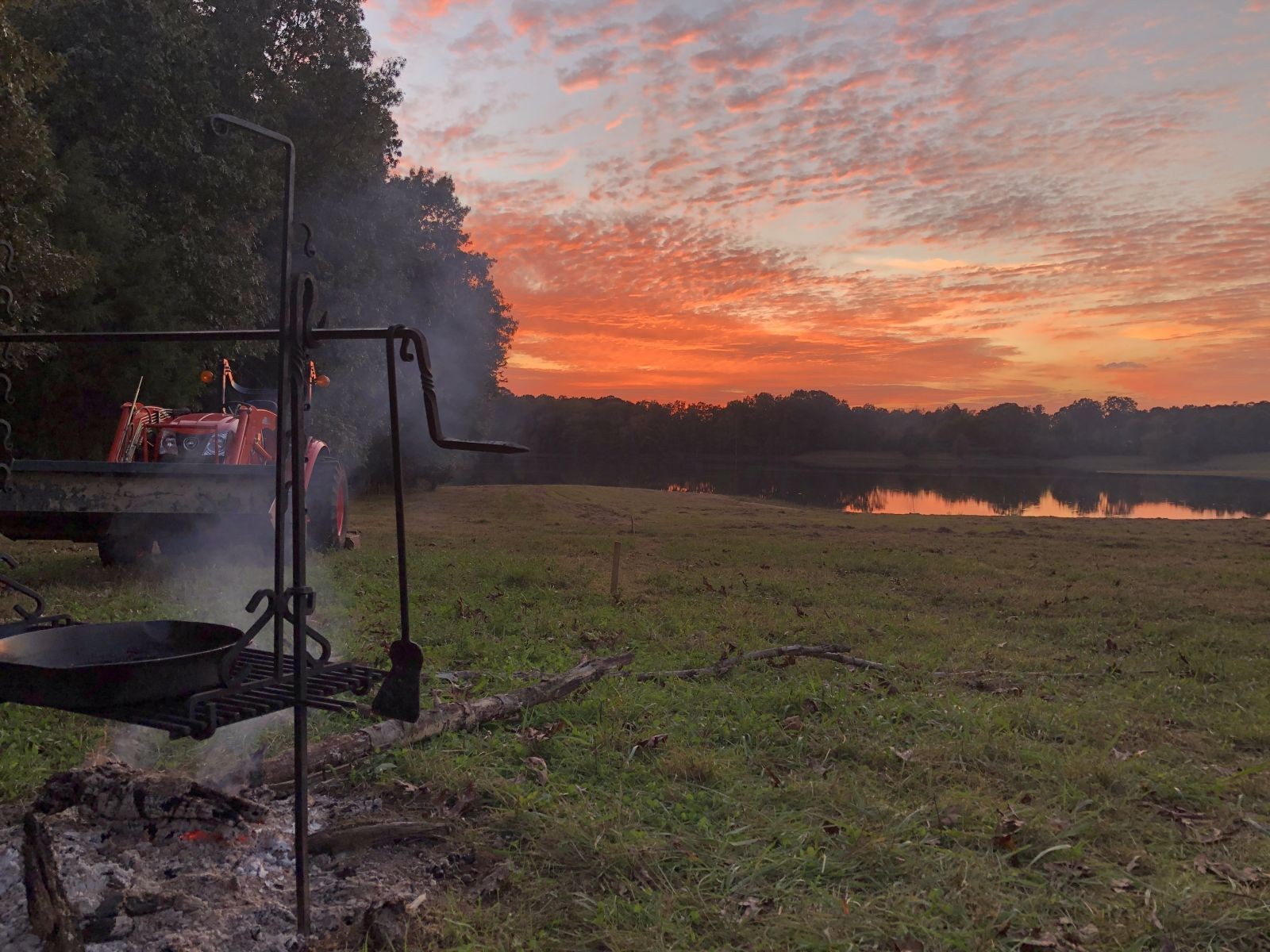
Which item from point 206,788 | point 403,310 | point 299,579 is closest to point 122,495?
point 206,788

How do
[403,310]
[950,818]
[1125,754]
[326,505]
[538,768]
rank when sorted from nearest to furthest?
[950,818]
[538,768]
[1125,754]
[326,505]
[403,310]

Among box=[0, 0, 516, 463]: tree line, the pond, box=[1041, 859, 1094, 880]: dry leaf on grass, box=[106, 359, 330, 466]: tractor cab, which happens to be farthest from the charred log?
the pond

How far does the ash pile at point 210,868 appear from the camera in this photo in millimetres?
2754

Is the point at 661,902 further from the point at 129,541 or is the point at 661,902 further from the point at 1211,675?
the point at 129,541

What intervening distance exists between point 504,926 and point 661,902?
527 millimetres

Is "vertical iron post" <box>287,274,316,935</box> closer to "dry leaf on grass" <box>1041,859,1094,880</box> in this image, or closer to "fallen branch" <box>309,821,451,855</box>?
"fallen branch" <box>309,821,451,855</box>

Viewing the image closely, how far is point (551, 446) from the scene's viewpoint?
258ft

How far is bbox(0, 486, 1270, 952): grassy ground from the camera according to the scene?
9.98 feet

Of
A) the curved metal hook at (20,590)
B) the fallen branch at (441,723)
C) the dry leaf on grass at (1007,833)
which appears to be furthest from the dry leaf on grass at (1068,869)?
the curved metal hook at (20,590)

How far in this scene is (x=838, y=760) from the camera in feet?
14.8

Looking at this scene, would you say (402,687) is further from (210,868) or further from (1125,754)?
(1125,754)

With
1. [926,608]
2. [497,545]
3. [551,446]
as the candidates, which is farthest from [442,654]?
[551,446]

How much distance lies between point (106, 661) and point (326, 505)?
931cm

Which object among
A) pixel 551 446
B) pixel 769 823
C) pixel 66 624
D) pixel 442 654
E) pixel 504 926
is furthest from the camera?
pixel 551 446
